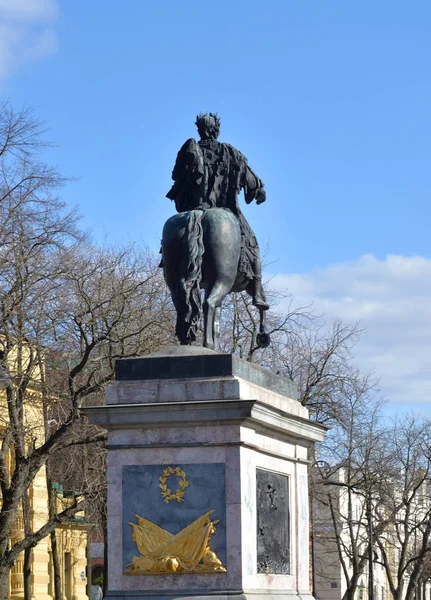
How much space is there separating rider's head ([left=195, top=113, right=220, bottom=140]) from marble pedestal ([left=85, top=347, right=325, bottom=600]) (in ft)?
9.04

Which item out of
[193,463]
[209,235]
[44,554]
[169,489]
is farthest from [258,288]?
[44,554]

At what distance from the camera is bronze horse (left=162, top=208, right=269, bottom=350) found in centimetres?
1394

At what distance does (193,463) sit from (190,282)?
6.64 feet

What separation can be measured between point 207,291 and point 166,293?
21.6 m

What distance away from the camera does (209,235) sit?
14102 mm

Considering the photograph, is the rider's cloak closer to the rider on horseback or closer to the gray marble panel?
the rider on horseback

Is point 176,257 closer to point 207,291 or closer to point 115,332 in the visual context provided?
point 207,291

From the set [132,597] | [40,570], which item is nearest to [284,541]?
[132,597]

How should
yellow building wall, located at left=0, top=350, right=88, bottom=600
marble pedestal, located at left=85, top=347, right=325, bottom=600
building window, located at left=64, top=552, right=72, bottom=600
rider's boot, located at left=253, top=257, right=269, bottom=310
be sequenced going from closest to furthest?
marble pedestal, located at left=85, top=347, right=325, bottom=600
rider's boot, located at left=253, top=257, right=269, bottom=310
yellow building wall, located at left=0, top=350, right=88, bottom=600
building window, located at left=64, top=552, right=72, bottom=600

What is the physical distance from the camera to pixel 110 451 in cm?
1322

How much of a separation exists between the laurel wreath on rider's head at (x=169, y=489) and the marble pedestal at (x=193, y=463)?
0.02 m

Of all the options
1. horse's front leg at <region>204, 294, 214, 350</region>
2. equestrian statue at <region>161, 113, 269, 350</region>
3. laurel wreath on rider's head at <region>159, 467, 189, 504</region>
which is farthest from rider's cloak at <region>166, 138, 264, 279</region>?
laurel wreath on rider's head at <region>159, 467, 189, 504</region>

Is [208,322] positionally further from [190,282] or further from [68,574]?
[68,574]

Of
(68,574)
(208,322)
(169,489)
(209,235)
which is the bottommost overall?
(68,574)
